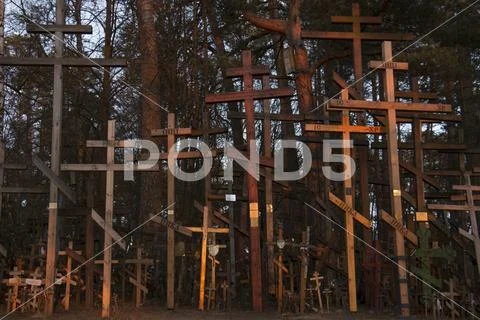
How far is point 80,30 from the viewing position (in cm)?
1154

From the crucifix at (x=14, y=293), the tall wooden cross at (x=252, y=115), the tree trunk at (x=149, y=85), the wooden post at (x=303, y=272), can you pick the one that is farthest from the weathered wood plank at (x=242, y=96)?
the crucifix at (x=14, y=293)

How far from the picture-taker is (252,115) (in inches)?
456

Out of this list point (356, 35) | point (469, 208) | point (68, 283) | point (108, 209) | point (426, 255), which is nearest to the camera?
point (108, 209)

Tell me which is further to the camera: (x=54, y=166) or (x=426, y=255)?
(x=54, y=166)

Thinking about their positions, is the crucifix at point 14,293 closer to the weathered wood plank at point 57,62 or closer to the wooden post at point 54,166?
the wooden post at point 54,166

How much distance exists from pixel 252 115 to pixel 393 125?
8.42 feet

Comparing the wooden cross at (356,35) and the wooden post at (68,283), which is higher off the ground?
the wooden cross at (356,35)

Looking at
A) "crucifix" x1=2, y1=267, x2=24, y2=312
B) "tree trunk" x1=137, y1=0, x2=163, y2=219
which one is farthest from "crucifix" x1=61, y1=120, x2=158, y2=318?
"tree trunk" x1=137, y1=0, x2=163, y2=219

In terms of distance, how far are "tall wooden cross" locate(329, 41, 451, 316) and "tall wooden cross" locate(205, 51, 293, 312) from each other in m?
1.43

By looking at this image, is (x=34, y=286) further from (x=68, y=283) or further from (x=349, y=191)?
(x=349, y=191)

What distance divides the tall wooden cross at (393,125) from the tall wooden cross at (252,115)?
1.43 m

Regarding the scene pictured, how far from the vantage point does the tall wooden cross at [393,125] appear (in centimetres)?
1063

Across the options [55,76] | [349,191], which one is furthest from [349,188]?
[55,76]

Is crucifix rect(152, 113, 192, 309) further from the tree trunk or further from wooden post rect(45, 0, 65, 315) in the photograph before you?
the tree trunk
